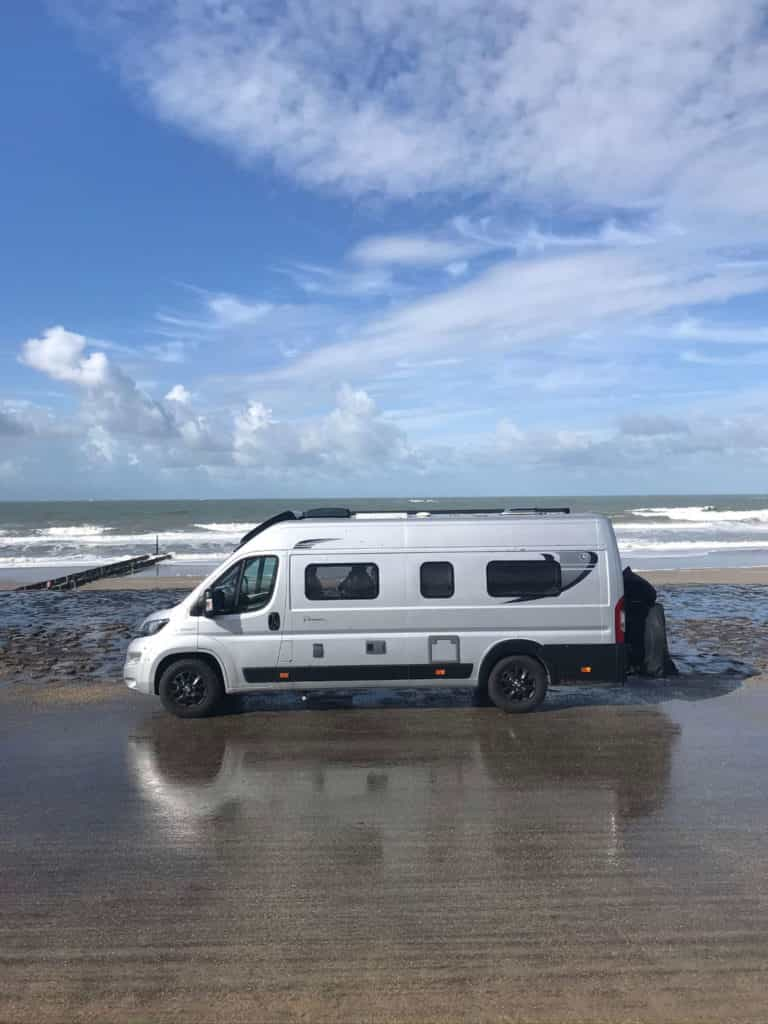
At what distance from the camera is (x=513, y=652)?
9727 mm

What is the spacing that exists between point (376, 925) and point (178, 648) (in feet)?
17.7

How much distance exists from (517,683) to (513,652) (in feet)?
1.34

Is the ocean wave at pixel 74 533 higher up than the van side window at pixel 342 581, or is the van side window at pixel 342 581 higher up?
the van side window at pixel 342 581

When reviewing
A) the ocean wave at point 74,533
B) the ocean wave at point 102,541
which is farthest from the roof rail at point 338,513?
the ocean wave at point 74,533

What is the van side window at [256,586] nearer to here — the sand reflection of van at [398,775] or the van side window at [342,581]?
the van side window at [342,581]

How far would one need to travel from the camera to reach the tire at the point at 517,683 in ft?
31.9

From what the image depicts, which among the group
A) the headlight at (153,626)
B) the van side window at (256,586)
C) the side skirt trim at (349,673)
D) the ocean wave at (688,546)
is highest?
the van side window at (256,586)

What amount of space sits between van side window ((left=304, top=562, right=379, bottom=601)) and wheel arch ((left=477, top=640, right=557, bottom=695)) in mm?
1627

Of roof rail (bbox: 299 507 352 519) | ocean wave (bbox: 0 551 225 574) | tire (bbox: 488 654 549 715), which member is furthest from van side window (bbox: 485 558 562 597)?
ocean wave (bbox: 0 551 225 574)

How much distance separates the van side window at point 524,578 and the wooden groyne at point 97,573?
20759 millimetres

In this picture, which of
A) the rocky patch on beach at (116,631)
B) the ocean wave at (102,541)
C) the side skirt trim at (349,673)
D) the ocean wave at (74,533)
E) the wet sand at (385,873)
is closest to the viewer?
the wet sand at (385,873)

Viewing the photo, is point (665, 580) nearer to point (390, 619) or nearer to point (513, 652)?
point (513, 652)

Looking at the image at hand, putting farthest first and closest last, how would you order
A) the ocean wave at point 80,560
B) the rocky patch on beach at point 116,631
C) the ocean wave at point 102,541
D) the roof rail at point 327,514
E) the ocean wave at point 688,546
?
1. the ocean wave at point 102,541
2. the ocean wave at point 688,546
3. the ocean wave at point 80,560
4. the rocky patch on beach at point 116,631
5. the roof rail at point 327,514

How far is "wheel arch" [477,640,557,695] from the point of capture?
9.68m
